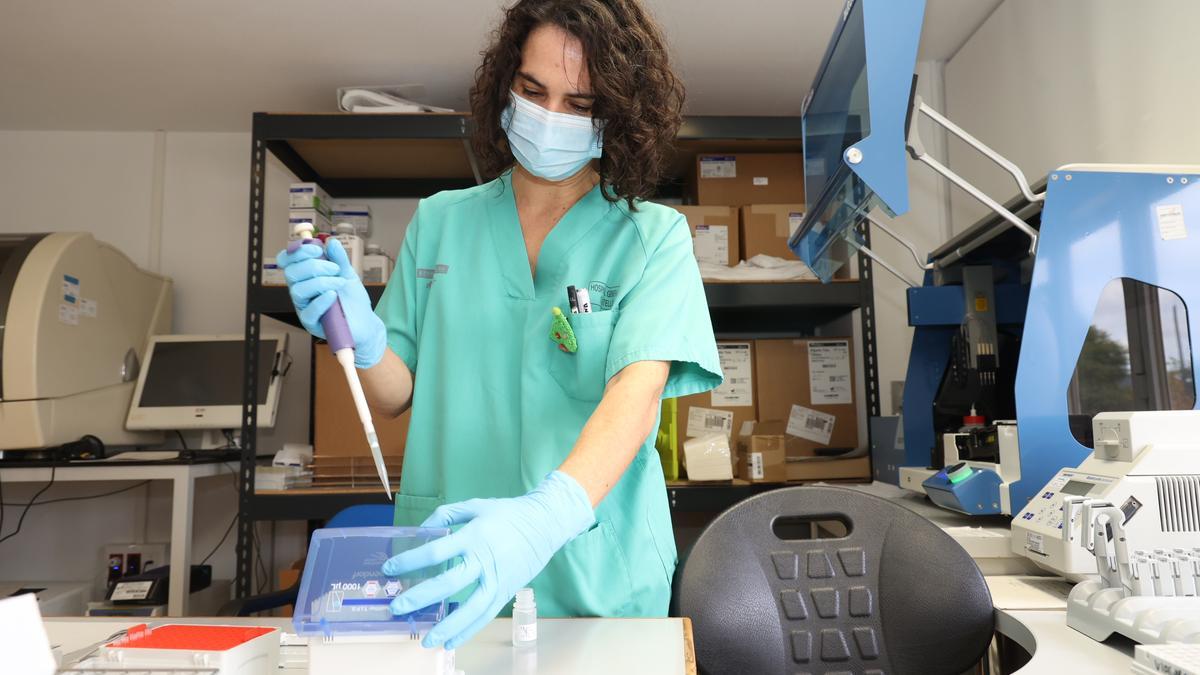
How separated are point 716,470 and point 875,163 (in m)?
1.25

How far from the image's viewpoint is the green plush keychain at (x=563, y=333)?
89 centimetres

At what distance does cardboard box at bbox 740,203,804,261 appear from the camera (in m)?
2.56

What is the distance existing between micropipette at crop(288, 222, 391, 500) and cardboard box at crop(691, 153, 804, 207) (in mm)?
2064

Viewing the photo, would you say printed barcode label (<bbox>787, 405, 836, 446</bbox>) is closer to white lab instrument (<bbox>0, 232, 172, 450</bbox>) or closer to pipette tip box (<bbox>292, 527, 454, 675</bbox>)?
pipette tip box (<bbox>292, 527, 454, 675</bbox>)

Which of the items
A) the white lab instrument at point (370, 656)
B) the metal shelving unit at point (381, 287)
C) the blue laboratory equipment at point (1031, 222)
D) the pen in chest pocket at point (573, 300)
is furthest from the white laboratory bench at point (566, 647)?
the metal shelving unit at point (381, 287)

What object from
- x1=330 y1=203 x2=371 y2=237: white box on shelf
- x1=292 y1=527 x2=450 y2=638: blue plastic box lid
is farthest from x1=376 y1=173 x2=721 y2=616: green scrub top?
x1=330 y1=203 x2=371 y2=237: white box on shelf

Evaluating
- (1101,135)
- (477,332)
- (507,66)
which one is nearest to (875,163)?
(507,66)

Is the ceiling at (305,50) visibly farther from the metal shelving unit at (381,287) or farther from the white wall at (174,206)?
the metal shelving unit at (381,287)

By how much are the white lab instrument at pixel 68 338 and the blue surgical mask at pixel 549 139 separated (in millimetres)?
2258

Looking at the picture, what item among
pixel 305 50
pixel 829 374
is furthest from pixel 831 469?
pixel 305 50

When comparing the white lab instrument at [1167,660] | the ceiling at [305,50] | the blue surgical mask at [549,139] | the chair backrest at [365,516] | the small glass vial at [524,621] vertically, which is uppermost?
the ceiling at [305,50]

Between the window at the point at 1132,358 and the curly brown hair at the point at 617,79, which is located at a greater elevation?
the curly brown hair at the point at 617,79

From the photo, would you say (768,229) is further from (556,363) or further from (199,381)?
(199,381)

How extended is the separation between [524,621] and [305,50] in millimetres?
2474
